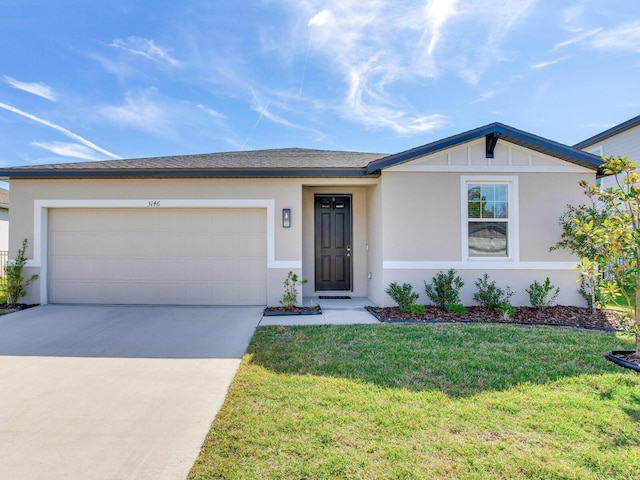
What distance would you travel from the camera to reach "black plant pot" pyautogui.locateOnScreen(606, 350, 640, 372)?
3.74 m

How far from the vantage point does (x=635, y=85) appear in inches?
421

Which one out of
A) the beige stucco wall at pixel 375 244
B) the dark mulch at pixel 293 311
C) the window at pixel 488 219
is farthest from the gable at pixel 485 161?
the dark mulch at pixel 293 311

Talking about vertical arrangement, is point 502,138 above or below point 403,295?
above

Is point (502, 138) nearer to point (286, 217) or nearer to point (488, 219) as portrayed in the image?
point (488, 219)

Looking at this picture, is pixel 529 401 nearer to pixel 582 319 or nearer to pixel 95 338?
pixel 582 319

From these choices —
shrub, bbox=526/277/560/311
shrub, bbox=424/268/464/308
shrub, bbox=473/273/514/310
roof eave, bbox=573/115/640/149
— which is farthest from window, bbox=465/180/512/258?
roof eave, bbox=573/115/640/149

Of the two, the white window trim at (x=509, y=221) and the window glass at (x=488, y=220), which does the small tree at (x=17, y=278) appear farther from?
the window glass at (x=488, y=220)

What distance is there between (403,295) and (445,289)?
0.86 metres

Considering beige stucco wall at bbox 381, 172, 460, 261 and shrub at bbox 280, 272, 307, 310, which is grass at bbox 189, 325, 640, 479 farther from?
beige stucco wall at bbox 381, 172, 460, 261

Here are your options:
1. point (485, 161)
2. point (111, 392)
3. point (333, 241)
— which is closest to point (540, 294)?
point (485, 161)

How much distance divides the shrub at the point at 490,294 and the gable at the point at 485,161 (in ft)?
7.63

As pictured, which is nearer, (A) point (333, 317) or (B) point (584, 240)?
(A) point (333, 317)

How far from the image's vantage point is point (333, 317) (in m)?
6.18

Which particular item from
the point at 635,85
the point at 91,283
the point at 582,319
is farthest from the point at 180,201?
the point at 635,85
